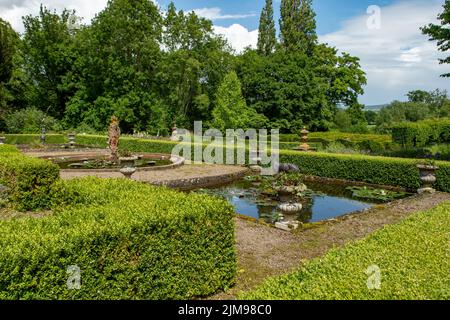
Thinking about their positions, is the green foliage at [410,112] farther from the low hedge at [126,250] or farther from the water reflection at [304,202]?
the low hedge at [126,250]

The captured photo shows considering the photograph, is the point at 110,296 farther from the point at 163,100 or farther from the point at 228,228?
the point at 163,100

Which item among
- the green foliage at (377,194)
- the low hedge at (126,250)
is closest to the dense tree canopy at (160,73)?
the green foliage at (377,194)

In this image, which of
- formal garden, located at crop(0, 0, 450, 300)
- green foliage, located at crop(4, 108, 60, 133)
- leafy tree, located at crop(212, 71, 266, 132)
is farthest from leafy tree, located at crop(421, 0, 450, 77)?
green foliage, located at crop(4, 108, 60, 133)

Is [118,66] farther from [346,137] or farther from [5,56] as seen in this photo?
[346,137]

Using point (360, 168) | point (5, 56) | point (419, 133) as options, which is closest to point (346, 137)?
point (419, 133)

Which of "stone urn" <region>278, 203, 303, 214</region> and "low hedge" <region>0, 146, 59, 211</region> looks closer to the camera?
"low hedge" <region>0, 146, 59, 211</region>

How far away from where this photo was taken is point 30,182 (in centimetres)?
789

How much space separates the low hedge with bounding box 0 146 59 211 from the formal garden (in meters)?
0.03

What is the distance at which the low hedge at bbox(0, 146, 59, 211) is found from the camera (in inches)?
309

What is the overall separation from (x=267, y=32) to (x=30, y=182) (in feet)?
126

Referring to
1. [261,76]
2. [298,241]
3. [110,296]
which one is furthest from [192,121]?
[110,296]

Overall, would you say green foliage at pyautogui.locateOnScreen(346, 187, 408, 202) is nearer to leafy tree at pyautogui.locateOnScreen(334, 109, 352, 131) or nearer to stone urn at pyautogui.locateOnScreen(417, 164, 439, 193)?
stone urn at pyautogui.locateOnScreen(417, 164, 439, 193)

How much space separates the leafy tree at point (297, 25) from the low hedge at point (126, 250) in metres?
37.0
